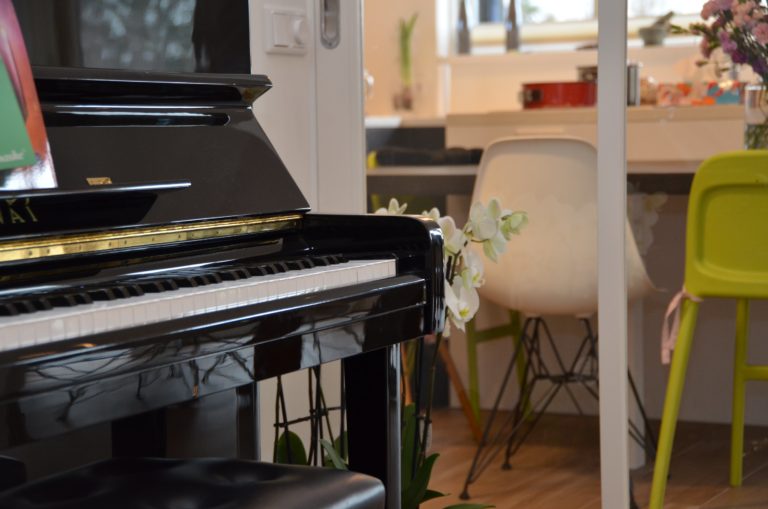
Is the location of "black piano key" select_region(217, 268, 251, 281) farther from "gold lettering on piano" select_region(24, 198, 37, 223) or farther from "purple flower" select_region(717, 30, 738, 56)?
"purple flower" select_region(717, 30, 738, 56)

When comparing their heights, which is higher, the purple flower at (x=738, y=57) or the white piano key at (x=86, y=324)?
the purple flower at (x=738, y=57)

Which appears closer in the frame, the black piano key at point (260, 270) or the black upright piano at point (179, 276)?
the black upright piano at point (179, 276)

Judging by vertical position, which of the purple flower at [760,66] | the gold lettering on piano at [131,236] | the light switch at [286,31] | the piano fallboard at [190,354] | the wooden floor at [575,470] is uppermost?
the light switch at [286,31]

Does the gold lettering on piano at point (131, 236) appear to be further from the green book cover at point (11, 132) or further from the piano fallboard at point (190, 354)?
the piano fallboard at point (190, 354)

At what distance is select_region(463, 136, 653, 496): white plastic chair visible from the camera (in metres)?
2.68

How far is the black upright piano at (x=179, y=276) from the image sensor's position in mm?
1433

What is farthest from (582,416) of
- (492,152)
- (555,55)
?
(555,55)

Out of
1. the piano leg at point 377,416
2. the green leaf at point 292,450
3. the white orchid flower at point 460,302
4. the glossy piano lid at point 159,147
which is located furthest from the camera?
the green leaf at point 292,450

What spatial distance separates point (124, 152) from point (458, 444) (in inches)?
50.3

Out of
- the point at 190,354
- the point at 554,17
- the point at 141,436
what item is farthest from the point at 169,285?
the point at 554,17

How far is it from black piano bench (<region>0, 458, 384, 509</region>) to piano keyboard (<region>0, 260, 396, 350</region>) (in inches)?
10.3

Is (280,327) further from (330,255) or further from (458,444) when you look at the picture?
(458,444)

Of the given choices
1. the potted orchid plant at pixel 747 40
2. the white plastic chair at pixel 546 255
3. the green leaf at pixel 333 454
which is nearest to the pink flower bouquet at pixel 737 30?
the potted orchid plant at pixel 747 40

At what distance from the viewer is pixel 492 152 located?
2.77 meters
